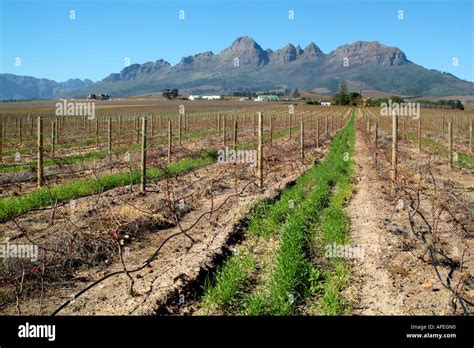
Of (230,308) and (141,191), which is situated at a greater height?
(141,191)

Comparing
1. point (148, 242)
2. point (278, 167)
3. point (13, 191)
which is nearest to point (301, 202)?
point (148, 242)

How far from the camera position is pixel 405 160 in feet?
58.4

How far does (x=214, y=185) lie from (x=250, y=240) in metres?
4.81
